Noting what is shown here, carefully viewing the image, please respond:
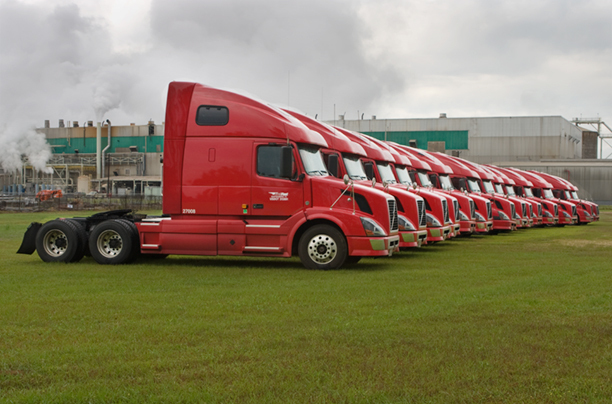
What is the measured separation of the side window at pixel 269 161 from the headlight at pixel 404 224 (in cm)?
383

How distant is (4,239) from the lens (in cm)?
2367

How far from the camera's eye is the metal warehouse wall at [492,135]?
81938 millimetres

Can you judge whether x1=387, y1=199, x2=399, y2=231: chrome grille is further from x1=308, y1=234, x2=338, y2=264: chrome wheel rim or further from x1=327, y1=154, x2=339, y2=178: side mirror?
x1=308, y1=234, x2=338, y2=264: chrome wheel rim

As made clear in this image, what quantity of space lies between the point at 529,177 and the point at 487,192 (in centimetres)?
1046

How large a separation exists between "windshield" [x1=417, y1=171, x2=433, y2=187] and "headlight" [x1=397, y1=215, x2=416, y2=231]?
7.05 meters

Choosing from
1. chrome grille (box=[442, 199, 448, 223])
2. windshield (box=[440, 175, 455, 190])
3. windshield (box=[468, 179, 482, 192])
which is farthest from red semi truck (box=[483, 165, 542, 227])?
chrome grille (box=[442, 199, 448, 223])

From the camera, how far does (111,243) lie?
52.2 feet

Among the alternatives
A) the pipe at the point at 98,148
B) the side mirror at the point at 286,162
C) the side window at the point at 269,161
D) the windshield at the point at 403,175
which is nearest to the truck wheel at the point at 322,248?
the side mirror at the point at 286,162

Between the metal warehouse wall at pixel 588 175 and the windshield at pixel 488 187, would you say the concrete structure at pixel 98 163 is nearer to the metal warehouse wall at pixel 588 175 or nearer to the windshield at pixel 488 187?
the metal warehouse wall at pixel 588 175

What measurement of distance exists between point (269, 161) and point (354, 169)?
3568mm

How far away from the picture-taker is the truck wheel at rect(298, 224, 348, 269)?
47.9 feet

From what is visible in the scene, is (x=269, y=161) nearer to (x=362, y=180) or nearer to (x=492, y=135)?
(x=362, y=180)

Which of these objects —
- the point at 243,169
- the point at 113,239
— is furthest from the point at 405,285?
the point at 113,239

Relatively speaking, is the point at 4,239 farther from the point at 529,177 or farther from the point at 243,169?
the point at 529,177
